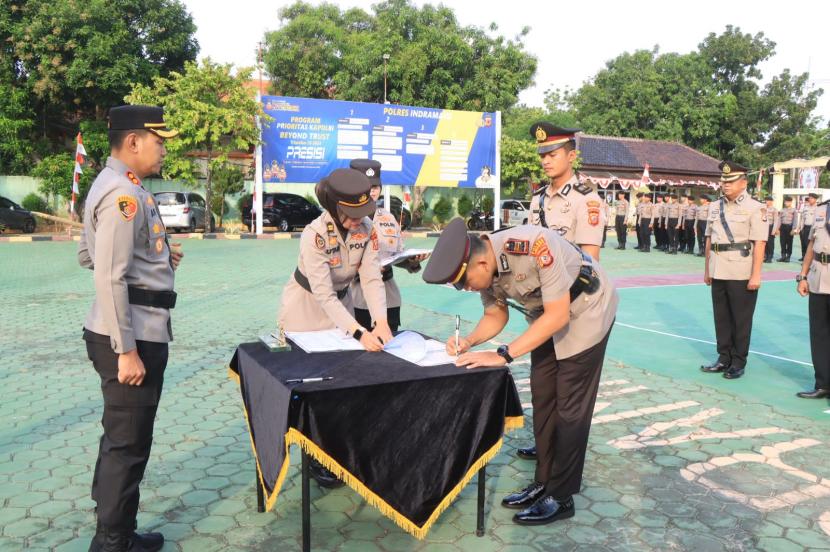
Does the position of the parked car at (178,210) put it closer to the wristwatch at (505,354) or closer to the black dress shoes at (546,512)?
the black dress shoes at (546,512)

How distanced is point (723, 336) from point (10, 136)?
1001 inches

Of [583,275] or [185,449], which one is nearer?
[583,275]

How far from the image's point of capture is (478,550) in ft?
10.4

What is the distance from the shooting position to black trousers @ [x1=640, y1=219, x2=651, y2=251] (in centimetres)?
2094

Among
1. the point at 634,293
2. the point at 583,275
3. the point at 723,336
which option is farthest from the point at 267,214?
the point at 583,275

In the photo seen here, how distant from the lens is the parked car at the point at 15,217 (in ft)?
74.0

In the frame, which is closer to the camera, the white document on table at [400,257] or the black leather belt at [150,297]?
the black leather belt at [150,297]

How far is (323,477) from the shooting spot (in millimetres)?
3832

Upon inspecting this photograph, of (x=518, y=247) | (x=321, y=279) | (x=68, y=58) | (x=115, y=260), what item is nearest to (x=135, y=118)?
(x=115, y=260)

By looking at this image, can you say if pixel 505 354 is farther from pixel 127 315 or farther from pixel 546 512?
pixel 127 315

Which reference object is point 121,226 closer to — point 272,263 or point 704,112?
point 272,263

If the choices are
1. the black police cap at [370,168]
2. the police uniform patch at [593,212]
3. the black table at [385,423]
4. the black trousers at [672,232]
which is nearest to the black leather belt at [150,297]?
the black table at [385,423]

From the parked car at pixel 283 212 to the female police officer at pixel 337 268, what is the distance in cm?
2142

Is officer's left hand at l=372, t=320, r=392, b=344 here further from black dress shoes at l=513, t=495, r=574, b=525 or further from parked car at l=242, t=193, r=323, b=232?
parked car at l=242, t=193, r=323, b=232
